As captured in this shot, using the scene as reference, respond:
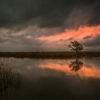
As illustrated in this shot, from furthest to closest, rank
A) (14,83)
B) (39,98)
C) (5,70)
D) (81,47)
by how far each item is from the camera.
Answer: (81,47) → (5,70) → (14,83) → (39,98)

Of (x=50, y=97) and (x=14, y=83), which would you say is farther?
(x=14, y=83)

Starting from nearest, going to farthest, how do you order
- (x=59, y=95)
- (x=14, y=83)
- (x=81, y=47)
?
(x=59, y=95)
(x=14, y=83)
(x=81, y=47)

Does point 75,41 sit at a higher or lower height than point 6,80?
higher

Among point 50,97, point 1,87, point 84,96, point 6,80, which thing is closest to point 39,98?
point 50,97

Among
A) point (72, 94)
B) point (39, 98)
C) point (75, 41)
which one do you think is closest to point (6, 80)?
point (39, 98)

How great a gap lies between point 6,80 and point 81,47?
134 feet

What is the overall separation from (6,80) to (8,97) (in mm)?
2652

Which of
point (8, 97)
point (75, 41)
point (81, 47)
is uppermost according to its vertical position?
point (75, 41)

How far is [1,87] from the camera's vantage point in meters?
7.23

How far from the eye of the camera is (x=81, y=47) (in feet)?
146

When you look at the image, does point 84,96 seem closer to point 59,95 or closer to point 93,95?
point 93,95

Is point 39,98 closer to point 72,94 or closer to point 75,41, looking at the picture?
point 72,94

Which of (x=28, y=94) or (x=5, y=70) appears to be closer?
(x=28, y=94)

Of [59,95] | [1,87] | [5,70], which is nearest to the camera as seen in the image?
[59,95]
